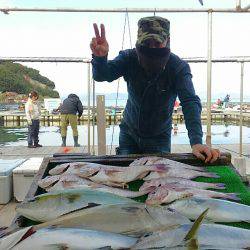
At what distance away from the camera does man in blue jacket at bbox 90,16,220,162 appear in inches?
130

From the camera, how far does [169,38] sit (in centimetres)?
345

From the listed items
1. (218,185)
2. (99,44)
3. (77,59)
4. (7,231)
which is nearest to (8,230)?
(7,231)

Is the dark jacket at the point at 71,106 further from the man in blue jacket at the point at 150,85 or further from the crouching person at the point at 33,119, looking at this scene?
the man in blue jacket at the point at 150,85

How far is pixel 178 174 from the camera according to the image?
8.82ft

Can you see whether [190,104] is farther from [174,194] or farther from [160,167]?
[174,194]

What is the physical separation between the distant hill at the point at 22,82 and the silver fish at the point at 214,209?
93.1 meters

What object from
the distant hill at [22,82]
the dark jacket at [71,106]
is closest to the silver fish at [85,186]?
the dark jacket at [71,106]

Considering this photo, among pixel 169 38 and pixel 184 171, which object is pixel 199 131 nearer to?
pixel 184 171

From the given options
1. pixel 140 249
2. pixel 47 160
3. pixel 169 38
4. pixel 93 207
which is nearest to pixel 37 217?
pixel 93 207

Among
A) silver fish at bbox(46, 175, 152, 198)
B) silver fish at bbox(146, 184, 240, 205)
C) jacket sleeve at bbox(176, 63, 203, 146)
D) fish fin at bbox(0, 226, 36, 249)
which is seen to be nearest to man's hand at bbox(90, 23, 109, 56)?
jacket sleeve at bbox(176, 63, 203, 146)

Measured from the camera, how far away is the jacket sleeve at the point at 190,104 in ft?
10.7

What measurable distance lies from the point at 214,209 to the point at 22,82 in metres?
108

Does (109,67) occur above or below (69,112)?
above

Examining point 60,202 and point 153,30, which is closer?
point 60,202
